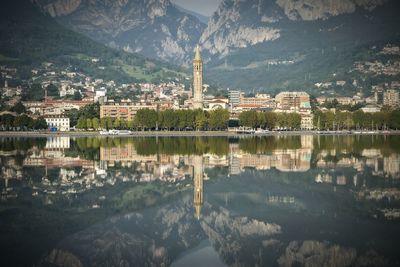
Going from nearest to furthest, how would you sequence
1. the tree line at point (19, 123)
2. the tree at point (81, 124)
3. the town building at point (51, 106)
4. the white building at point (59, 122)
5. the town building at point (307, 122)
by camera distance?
the tree line at point (19, 123) → the tree at point (81, 124) → the white building at point (59, 122) → the town building at point (307, 122) → the town building at point (51, 106)

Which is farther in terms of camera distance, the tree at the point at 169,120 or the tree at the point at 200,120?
the tree at the point at 200,120

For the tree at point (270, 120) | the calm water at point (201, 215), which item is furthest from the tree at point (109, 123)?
the calm water at point (201, 215)

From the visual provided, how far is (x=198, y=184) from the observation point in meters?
37.9

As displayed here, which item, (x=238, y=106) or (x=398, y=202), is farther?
(x=238, y=106)

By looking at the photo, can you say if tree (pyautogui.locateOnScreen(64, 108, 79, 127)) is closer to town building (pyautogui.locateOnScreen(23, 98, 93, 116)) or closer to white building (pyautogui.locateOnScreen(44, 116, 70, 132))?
white building (pyautogui.locateOnScreen(44, 116, 70, 132))

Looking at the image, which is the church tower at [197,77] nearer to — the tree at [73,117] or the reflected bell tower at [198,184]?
the tree at [73,117]

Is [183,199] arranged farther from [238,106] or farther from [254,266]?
[238,106]

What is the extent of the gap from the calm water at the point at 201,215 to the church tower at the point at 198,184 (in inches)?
2.2

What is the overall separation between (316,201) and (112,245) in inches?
412

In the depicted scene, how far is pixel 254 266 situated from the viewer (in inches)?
A: 833

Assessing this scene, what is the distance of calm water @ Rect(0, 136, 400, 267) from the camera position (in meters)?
22.2

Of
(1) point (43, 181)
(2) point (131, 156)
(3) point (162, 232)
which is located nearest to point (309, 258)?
(3) point (162, 232)

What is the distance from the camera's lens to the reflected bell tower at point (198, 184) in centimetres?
3056

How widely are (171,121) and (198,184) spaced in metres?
87.4
